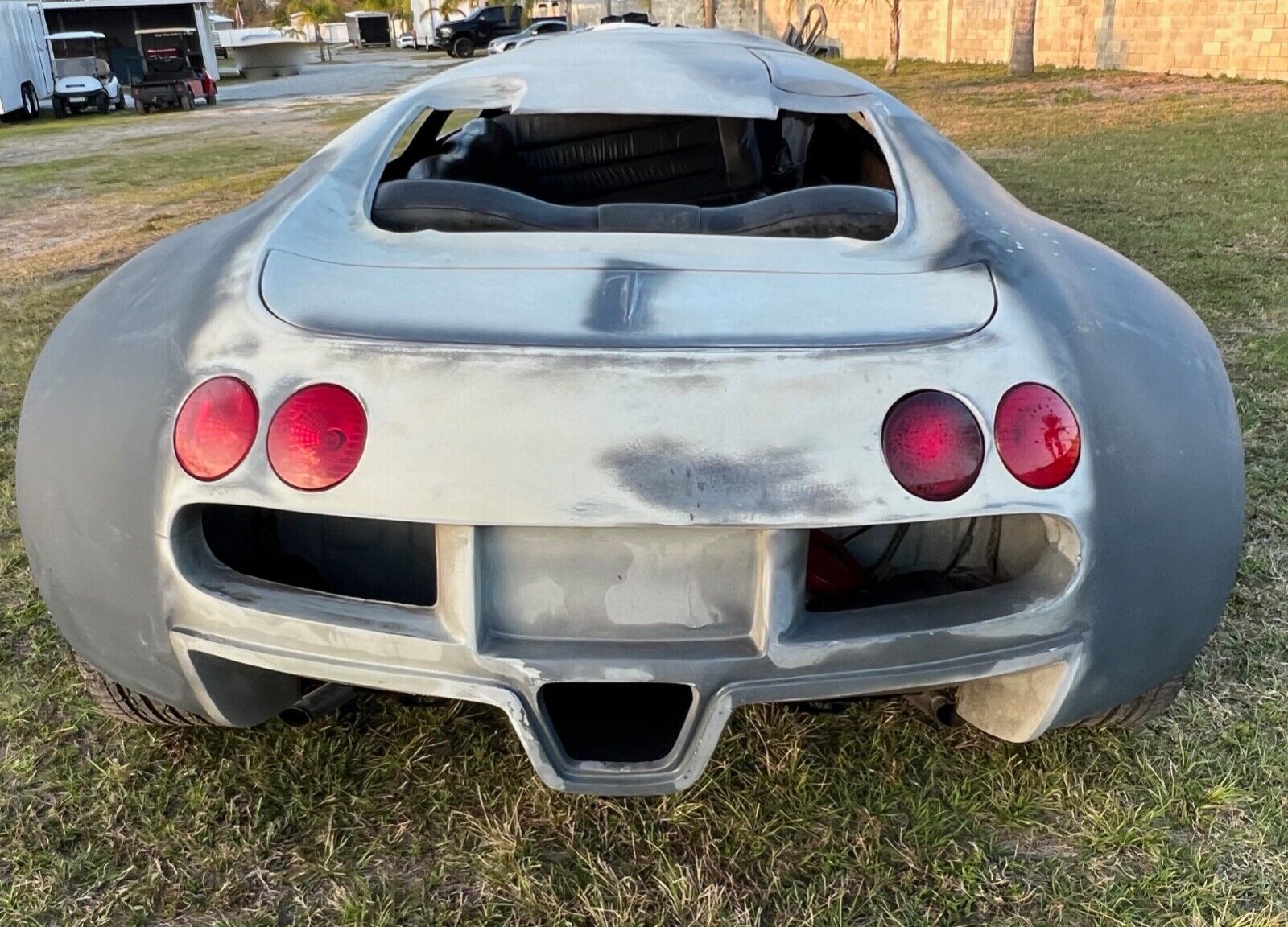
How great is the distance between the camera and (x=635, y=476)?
1.28 m

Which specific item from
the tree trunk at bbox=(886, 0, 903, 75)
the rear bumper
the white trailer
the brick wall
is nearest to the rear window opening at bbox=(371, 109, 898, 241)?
the rear bumper

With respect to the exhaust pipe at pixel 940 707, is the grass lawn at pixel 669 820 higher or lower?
lower

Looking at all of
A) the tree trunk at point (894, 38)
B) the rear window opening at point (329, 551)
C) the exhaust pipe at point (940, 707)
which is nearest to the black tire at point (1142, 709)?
the exhaust pipe at point (940, 707)

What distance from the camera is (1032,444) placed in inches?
52.9

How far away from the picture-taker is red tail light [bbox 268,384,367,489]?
1.32 m

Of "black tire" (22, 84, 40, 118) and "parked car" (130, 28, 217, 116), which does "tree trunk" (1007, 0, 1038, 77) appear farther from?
"black tire" (22, 84, 40, 118)

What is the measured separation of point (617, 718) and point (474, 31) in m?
36.2

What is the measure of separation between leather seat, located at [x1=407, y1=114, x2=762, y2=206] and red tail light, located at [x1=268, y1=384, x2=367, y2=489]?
210 centimetres

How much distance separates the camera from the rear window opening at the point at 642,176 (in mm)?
1885

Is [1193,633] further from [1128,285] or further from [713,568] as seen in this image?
[713,568]

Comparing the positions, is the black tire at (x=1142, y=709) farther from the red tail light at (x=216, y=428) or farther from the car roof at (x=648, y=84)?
the red tail light at (x=216, y=428)

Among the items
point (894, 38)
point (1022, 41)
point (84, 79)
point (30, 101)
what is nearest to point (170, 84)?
point (84, 79)

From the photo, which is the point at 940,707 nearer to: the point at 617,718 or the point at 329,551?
the point at 617,718

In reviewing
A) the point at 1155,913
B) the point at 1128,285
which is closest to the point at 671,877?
the point at 1155,913
